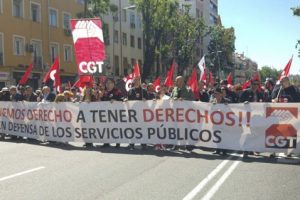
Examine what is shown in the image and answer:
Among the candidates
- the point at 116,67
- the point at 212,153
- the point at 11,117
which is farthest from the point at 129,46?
the point at 212,153

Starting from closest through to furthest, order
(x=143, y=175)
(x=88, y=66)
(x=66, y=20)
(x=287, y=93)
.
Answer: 1. (x=143, y=175)
2. (x=287, y=93)
3. (x=88, y=66)
4. (x=66, y=20)

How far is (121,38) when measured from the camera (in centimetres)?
5400

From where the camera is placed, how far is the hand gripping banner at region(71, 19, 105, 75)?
15.9 meters

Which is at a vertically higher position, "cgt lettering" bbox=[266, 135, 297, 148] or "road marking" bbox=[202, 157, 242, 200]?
"cgt lettering" bbox=[266, 135, 297, 148]

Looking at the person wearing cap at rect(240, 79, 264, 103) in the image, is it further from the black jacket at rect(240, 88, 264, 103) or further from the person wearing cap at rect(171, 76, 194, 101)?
the person wearing cap at rect(171, 76, 194, 101)

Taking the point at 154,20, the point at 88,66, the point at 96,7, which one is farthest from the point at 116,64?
the point at 88,66

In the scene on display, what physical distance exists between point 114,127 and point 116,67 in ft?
145

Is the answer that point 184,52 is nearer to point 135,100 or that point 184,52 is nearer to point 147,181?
point 135,100

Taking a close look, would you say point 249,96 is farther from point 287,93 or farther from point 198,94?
point 198,94

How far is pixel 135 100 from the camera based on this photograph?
13000 millimetres

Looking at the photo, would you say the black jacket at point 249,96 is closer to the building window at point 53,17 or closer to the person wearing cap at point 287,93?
the person wearing cap at point 287,93

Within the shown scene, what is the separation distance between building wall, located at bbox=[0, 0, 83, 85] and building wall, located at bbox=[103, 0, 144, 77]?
23.4 feet

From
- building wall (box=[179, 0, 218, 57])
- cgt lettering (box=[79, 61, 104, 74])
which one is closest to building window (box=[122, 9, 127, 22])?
building wall (box=[179, 0, 218, 57])

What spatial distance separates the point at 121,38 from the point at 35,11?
1455cm
